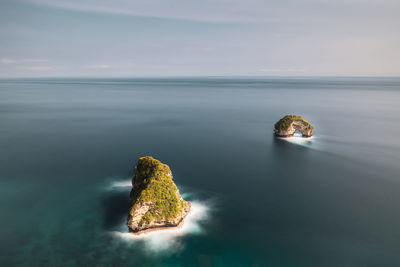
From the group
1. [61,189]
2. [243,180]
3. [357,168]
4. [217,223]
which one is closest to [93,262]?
[217,223]

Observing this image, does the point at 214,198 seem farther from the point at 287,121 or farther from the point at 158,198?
the point at 287,121

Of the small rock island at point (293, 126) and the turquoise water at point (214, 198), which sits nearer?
the turquoise water at point (214, 198)

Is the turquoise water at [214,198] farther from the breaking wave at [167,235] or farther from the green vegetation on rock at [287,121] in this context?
the green vegetation on rock at [287,121]

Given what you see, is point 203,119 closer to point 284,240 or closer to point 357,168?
point 357,168

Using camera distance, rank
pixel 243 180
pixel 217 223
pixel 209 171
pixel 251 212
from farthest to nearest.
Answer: pixel 209 171 → pixel 243 180 → pixel 251 212 → pixel 217 223

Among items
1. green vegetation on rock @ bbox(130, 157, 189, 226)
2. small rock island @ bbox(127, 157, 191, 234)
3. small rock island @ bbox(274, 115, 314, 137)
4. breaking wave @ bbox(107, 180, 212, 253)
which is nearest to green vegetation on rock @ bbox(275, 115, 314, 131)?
small rock island @ bbox(274, 115, 314, 137)

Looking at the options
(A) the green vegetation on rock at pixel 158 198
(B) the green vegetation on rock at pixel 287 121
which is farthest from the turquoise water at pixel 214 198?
(B) the green vegetation on rock at pixel 287 121
